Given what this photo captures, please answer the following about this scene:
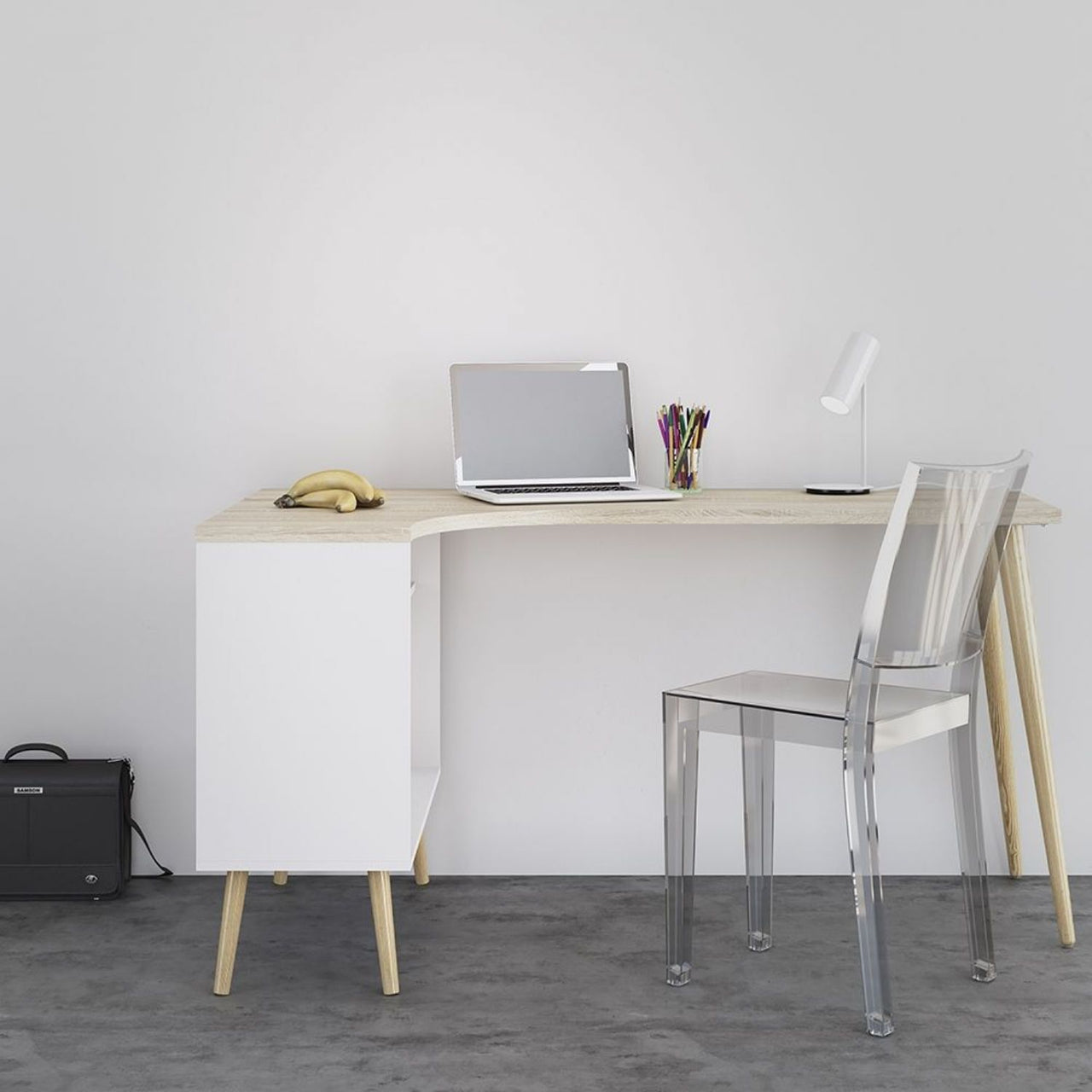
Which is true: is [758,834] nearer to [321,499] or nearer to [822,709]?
[822,709]

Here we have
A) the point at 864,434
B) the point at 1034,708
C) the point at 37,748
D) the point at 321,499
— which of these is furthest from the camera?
the point at 37,748

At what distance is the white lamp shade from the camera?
2.74 m

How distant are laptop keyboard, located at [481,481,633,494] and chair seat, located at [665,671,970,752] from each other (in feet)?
1.65

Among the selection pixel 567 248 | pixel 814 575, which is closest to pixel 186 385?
pixel 567 248

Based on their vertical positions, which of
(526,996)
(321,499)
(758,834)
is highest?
(321,499)

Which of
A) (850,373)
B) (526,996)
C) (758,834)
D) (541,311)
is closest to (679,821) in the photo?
(758,834)

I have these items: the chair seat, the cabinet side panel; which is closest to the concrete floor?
the cabinet side panel

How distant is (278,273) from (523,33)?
2.45 feet

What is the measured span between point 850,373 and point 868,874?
1.06 metres

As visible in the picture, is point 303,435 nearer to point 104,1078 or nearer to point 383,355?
point 383,355

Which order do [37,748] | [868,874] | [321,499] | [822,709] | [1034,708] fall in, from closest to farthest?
[868,874], [822,709], [321,499], [1034,708], [37,748]

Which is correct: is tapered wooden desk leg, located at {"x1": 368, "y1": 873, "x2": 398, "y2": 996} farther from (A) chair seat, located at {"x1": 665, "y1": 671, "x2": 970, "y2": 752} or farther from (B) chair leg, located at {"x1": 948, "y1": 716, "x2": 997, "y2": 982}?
(B) chair leg, located at {"x1": 948, "y1": 716, "x2": 997, "y2": 982}

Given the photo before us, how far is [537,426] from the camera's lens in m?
2.88

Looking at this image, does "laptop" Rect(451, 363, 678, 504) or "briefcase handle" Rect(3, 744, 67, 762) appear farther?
"briefcase handle" Rect(3, 744, 67, 762)
